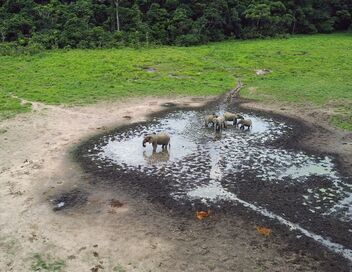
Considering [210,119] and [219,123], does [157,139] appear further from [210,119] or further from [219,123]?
[210,119]

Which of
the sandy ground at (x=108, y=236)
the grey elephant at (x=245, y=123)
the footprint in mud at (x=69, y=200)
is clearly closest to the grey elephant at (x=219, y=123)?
the grey elephant at (x=245, y=123)

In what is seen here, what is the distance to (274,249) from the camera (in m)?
13.2

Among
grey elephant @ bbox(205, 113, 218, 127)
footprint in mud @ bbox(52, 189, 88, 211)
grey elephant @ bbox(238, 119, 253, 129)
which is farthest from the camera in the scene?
grey elephant @ bbox(205, 113, 218, 127)

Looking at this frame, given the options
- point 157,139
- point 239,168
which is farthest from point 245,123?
point 157,139

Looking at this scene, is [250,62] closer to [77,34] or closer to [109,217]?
[77,34]

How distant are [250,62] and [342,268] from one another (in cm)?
3123

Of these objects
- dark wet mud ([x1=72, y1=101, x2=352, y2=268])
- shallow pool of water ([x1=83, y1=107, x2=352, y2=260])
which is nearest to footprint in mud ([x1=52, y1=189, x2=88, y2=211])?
dark wet mud ([x1=72, y1=101, x2=352, y2=268])

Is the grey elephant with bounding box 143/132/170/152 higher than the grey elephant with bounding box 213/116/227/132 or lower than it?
higher

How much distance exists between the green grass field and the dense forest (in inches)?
137

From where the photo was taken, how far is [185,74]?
37.4m

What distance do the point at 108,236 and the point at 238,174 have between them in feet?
21.9

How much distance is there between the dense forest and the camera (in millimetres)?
48250

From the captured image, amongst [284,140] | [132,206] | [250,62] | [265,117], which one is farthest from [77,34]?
[132,206]

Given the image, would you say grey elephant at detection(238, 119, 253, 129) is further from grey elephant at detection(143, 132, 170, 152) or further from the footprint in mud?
the footprint in mud
